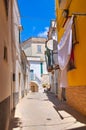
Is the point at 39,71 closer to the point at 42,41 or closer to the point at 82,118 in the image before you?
the point at 42,41

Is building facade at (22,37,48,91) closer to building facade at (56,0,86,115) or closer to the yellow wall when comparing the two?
building facade at (56,0,86,115)

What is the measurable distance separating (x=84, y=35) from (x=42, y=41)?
144 ft

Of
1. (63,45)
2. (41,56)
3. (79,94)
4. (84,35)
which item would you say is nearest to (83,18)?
(84,35)

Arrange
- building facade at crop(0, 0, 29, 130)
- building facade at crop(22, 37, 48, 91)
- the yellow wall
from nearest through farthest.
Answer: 1. building facade at crop(0, 0, 29, 130)
2. the yellow wall
3. building facade at crop(22, 37, 48, 91)

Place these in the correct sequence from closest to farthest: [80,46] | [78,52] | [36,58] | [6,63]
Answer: [6,63] < [80,46] < [78,52] < [36,58]

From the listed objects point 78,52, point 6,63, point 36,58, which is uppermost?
point 36,58

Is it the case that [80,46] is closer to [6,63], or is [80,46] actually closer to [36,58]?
[6,63]

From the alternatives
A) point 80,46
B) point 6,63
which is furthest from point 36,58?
point 6,63

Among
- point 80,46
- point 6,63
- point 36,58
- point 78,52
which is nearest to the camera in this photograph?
point 6,63

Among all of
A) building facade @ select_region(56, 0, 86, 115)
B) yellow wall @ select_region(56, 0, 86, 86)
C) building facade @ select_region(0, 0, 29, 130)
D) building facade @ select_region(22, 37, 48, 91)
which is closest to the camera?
building facade @ select_region(0, 0, 29, 130)

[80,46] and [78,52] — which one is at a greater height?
[80,46]

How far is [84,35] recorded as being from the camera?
9992mm

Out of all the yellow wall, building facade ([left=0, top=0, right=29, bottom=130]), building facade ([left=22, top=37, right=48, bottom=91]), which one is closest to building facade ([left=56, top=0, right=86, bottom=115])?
the yellow wall

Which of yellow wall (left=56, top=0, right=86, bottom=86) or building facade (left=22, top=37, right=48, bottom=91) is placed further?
building facade (left=22, top=37, right=48, bottom=91)
